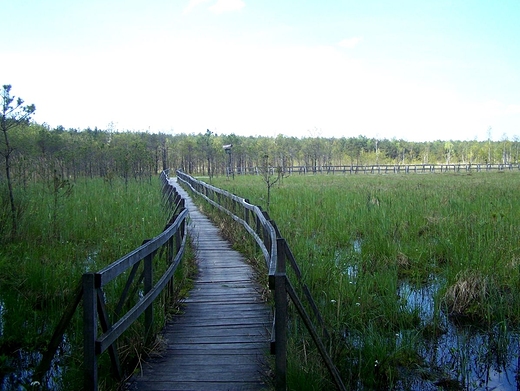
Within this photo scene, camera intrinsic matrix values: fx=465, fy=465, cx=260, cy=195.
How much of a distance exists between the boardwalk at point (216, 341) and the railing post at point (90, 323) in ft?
2.13

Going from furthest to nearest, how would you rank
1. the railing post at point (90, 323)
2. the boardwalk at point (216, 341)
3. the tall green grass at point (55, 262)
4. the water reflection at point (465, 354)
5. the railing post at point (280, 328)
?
the tall green grass at point (55, 262), the water reflection at point (465, 354), the boardwalk at point (216, 341), the railing post at point (280, 328), the railing post at point (90, 323)

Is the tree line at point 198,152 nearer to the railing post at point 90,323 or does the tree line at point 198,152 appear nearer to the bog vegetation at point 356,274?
the bog vegetation at point 356,274

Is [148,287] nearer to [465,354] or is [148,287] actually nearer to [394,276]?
[465,354]

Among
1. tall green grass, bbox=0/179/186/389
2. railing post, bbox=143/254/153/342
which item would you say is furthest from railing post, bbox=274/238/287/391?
railing post, bbox=143/254/153/342

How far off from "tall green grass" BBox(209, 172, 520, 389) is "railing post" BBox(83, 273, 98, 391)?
153 cm

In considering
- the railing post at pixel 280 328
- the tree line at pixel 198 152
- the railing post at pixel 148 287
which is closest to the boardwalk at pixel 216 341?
the railing post at pixel 148 287

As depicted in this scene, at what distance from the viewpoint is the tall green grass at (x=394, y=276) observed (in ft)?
14.8

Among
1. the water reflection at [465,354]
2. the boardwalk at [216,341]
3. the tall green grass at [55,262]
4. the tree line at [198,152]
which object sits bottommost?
the water reflection at [465,354]

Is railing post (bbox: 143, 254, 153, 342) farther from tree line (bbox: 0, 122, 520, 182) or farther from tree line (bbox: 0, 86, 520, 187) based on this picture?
tree line (bbox: 0, 122, 520, 182)

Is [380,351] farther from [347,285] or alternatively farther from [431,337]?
[347,285]

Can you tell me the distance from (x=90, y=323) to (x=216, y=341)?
1.76m

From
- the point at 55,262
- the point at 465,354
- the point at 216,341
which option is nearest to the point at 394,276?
the point at 465,354

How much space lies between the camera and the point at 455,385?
4320mm

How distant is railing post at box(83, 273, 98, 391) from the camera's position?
309 cm
